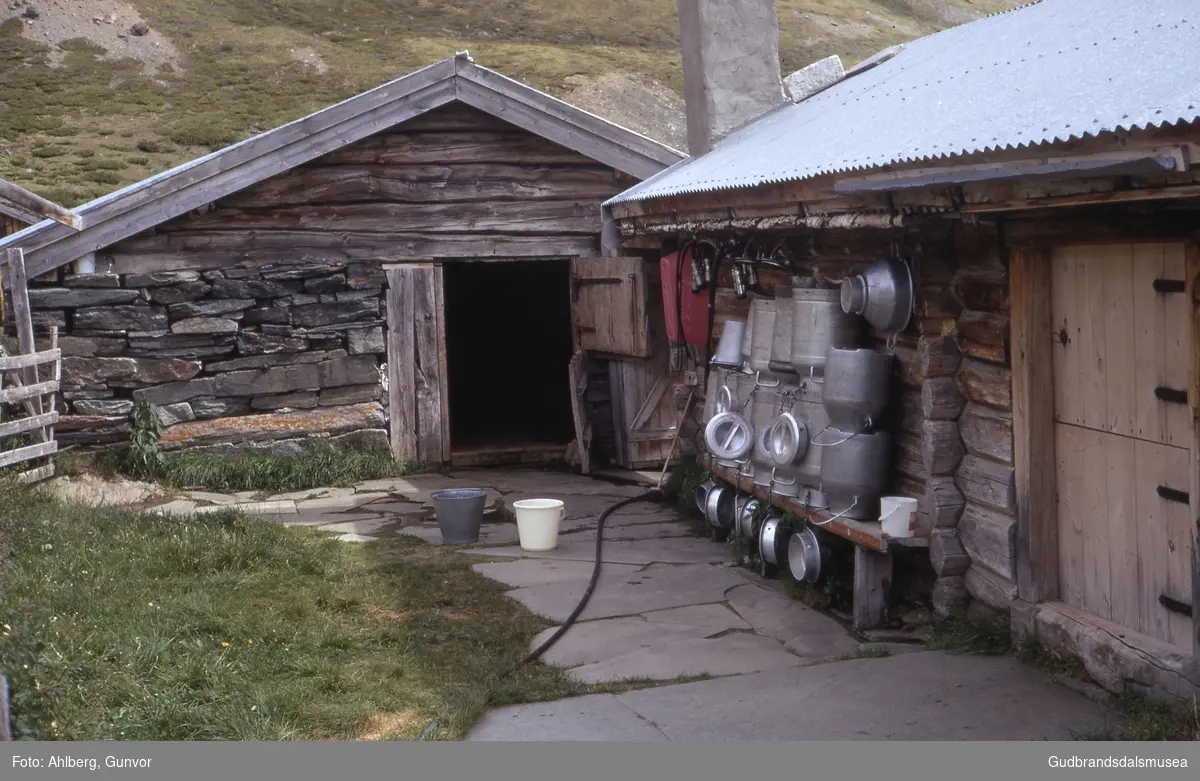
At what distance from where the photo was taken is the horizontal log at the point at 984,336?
5.83 meters

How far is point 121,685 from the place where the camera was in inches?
206

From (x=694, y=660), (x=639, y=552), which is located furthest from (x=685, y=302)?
(x=694, y=660)

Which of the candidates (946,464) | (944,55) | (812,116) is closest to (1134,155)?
(946,464)

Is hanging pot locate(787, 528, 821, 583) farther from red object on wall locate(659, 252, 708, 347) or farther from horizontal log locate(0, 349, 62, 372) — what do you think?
horizontal log locate(0, 349, 62, 372)

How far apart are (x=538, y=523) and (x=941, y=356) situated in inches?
131

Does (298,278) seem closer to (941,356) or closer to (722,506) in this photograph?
(722,506)

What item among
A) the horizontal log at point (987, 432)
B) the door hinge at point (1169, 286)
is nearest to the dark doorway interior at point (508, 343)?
the horizontal log at point (987, 432)

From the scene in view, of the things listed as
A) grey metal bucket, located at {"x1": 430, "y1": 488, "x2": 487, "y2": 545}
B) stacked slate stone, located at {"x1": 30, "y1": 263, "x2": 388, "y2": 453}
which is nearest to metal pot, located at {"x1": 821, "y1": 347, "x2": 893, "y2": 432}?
grey metal bucket, located at {"x1": 430, "y1": 488, "x2": 487, "y2": 545}

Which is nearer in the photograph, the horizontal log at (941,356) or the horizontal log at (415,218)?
the horizontal log at (941,356)

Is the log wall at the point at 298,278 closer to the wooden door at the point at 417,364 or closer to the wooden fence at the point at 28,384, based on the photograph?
the wooden door at the point at 417,364

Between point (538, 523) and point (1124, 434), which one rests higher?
point (1124, 434)

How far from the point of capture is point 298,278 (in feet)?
38.1

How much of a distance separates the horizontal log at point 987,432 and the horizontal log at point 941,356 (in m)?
0.21

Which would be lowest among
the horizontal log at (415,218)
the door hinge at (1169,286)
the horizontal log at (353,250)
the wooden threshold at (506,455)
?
the wooden threshold at (506,455)
